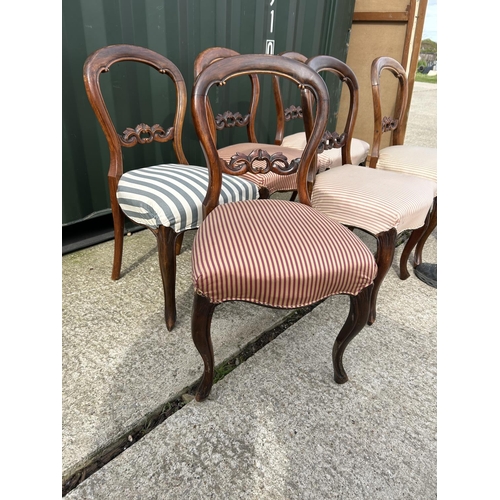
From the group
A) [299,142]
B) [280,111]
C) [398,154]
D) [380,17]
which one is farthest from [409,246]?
[380,17]

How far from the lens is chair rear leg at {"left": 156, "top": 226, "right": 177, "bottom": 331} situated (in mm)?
1373

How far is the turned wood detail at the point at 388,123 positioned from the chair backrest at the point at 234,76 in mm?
1141

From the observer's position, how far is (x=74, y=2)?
5.68 feet

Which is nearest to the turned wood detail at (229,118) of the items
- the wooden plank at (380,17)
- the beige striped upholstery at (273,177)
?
the beige striped upholstery at (273,177)

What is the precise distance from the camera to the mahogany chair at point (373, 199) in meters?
1.40

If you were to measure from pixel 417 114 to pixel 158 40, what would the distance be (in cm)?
628

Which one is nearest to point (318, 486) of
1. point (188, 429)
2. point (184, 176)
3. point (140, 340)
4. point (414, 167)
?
point (188, 429)

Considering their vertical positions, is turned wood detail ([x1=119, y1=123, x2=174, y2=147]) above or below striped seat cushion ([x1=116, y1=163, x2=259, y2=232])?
above

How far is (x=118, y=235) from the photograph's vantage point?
5.62 feet

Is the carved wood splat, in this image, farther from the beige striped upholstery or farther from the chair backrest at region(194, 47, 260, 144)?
the chair backrest at region(194, 47, 260, 144)

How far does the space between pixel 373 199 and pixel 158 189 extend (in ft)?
2.88

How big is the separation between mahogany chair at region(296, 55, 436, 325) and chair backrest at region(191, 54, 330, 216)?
197 mm

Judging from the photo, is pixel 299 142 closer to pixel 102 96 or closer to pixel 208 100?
pixel 208 100

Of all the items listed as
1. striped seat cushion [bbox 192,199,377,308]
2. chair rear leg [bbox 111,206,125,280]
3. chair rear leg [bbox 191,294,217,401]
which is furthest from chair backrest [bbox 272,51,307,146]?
chair rear leg [bbox 191,294,217,401]
